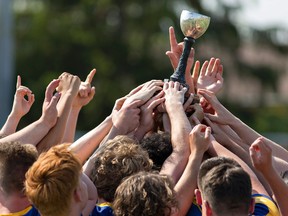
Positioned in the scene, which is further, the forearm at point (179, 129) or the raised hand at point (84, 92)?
the raised hand at point (84, 92)

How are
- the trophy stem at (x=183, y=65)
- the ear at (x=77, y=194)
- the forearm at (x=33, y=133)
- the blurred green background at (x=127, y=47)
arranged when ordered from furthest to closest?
the blurred green background at (x=127, y=47) < the trophy stem at (x=183, y=65) < the forearm at (x=33, y=133) < the ear at (x=77, y=194)

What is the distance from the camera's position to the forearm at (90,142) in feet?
23.0

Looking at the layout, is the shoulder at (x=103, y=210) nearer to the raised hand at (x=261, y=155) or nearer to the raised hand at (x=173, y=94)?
the raised hand at (x=261, y=155)

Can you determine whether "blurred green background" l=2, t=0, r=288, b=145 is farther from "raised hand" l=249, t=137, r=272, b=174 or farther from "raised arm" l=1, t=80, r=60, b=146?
"raised hand" l=249, t=137, r=272, b=174

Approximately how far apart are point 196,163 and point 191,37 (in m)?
1.20

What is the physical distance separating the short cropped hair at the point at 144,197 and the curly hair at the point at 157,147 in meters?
0.89

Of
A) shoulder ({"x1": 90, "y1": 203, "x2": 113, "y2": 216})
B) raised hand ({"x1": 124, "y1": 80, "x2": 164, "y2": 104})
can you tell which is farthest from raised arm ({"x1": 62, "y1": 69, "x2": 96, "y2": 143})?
shoulder ({"x1": 90, "y1": 203, "x2": 113, "y2": 216})

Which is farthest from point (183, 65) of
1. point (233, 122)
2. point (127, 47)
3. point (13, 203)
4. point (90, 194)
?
point (127, 47)

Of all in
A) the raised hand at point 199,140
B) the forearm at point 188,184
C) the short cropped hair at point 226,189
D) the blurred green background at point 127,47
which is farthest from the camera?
the blurred green background at point 127,47

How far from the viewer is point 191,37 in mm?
7082

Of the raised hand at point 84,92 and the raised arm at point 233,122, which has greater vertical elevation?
the raised hand at point 84,92

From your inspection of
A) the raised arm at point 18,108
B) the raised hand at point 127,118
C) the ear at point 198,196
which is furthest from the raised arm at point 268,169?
the raised arm at point 18,108

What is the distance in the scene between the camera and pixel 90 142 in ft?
23.1

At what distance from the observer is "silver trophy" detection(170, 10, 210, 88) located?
7.00 meters
